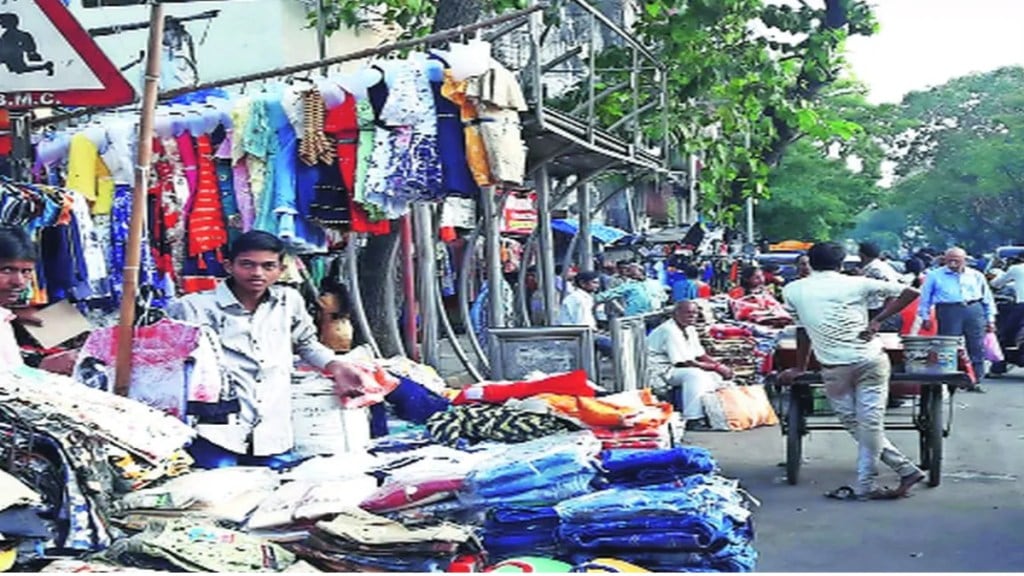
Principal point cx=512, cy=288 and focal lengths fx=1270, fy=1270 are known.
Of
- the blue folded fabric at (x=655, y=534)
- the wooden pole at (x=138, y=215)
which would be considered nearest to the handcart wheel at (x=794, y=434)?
the blue folded fabric at (x=655, y=534)

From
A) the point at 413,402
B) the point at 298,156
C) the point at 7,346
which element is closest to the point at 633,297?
the point at 298,156

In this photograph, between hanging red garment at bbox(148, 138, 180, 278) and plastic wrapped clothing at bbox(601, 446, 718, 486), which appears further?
hanging red garment at bbox(148, 138, 180, 278)

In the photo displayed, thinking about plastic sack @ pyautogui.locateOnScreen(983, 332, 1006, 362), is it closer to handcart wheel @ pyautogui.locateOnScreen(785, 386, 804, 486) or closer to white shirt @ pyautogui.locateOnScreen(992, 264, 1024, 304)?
white shirt @ pyautogui.locateOnScreen(992, 264, 1024, 304)

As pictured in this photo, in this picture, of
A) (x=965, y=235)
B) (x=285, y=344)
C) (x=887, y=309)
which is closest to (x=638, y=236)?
(x=887, y=309)

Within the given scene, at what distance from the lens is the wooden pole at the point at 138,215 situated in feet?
17.3

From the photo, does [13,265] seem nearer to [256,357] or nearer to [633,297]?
[256,357]

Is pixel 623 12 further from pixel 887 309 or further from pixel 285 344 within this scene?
pixel 285 344

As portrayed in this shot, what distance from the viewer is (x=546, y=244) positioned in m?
12.9

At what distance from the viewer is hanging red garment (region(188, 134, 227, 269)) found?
884 cm

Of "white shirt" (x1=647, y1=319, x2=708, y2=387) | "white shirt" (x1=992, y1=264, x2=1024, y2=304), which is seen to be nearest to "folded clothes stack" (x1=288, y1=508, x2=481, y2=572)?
"white shirt" (x1=647, y1=319, x2=708, y2=387)

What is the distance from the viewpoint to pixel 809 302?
8828 mm

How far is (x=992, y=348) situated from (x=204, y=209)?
1072cm

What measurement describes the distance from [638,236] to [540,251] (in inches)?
600

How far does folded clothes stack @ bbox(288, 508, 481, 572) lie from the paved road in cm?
302
